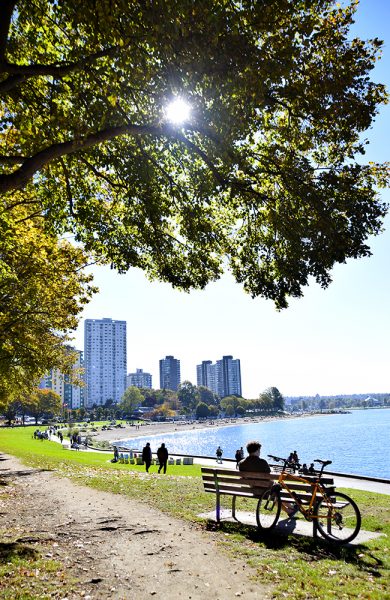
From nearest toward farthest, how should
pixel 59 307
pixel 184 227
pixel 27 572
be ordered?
pixel 27 572 → pixel 184 227 → pixel 59 307

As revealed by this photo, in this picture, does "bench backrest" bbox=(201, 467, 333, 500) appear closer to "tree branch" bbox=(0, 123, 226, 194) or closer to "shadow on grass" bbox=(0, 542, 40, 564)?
"shadow on grass" bbox=(0, 542, 40, 564)

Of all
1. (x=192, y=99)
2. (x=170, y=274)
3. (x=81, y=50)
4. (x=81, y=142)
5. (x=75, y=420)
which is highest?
(x=81, y=50)

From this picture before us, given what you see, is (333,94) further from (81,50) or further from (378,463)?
(378,463)

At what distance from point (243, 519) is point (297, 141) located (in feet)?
28.3

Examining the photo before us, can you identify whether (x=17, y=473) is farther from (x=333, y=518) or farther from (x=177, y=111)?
(x=177, y=111)

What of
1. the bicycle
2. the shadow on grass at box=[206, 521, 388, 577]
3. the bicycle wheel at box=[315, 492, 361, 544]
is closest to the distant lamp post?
the bicycle

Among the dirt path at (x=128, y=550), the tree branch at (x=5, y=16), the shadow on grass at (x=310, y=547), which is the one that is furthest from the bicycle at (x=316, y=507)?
the tree branch at (x=5, y=16)

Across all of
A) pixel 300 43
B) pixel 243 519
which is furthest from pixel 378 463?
pixel 300 43

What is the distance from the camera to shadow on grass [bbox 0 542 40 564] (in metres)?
6.85

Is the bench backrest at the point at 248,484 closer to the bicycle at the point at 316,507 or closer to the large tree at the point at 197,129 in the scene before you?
the bicycle at the point at 316,507

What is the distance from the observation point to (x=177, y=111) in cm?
897

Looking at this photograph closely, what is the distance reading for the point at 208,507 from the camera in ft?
34.6

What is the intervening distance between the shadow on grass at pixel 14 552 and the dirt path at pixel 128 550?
0.88ft

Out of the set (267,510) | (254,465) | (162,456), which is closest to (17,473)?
(162,456)
